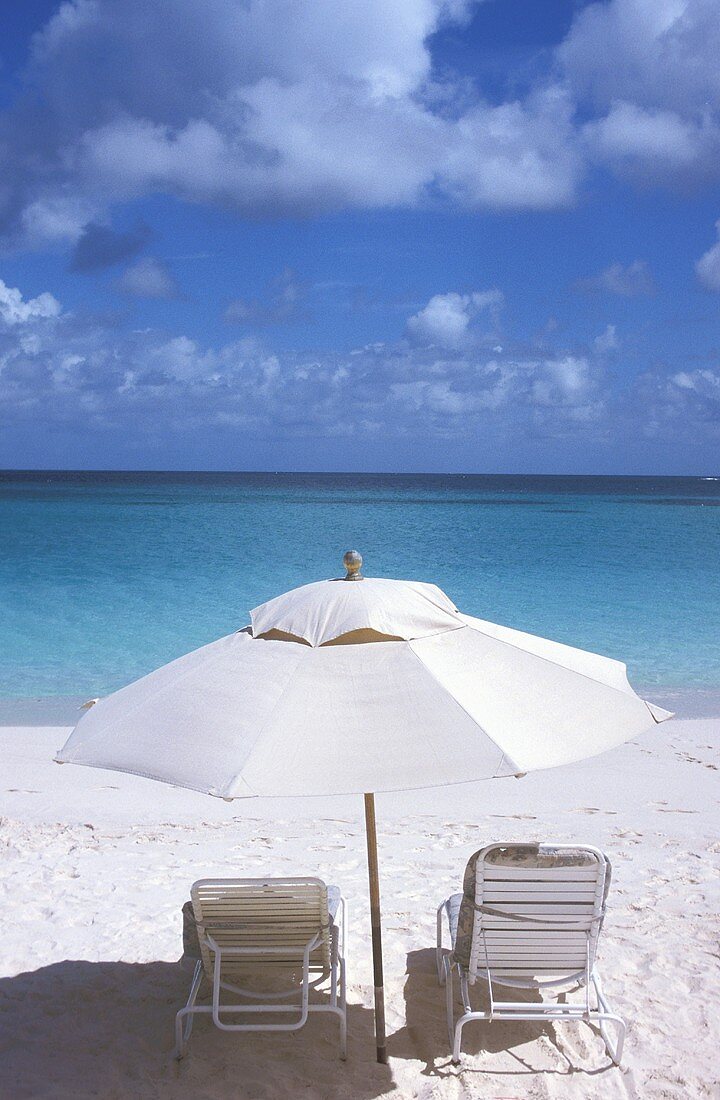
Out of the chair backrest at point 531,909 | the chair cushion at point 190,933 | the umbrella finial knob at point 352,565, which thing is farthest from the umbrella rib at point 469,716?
the chair cushion at point 190,933

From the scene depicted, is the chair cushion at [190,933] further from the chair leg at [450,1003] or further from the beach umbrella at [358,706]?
the beach umbrella at [358,706]

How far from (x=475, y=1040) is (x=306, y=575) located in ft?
76.4

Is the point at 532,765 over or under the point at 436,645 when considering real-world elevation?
under

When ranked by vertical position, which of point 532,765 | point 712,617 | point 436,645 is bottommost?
point 712,617

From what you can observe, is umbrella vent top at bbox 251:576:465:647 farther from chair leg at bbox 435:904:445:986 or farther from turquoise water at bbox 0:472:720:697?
turquoise water at bbox 0:472:720:697

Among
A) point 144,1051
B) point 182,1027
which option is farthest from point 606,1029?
point 144,1051

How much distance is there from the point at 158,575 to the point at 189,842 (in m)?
19.3

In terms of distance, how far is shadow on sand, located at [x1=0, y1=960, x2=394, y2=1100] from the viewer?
3.63 metres

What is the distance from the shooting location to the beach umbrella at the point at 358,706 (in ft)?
9.69

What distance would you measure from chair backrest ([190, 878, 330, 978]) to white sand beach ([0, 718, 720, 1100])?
347 millimetres

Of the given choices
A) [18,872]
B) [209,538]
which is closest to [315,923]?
[18,872]

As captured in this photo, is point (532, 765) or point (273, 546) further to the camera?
point (273, 546)

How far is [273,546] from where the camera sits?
34.7 metres

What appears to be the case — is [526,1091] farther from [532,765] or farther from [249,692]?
[249,692]
